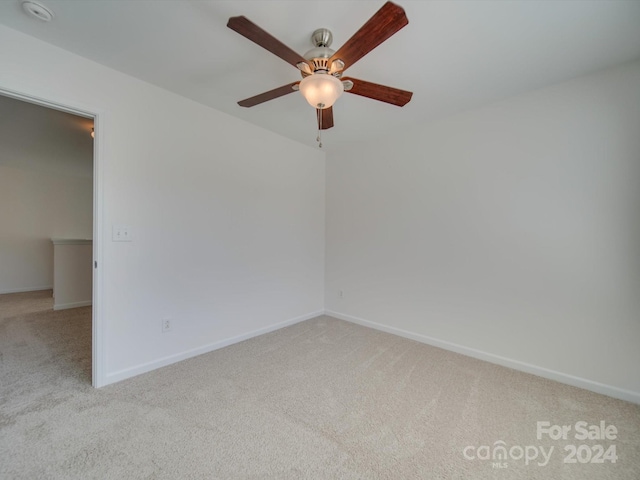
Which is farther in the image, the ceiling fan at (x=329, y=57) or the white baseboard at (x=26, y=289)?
the white baseboard at (x=26, y=289)

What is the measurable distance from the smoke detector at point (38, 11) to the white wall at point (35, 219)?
5286mm

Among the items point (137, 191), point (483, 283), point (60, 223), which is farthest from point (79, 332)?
point (483, 283)

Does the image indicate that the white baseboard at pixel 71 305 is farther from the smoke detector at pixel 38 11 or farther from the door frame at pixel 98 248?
the smoke detector at pixel 38 11

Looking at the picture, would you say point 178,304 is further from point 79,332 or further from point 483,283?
point 483,283

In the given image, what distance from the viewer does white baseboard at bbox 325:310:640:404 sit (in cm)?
200

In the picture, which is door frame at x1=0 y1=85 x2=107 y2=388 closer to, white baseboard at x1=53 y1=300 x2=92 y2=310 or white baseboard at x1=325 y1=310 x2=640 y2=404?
white baseboard at x1=325 y1=310 x2=640 y2=404

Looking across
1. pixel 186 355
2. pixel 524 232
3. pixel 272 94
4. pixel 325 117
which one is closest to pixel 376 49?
pixel 325 117

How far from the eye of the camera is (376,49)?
180cm

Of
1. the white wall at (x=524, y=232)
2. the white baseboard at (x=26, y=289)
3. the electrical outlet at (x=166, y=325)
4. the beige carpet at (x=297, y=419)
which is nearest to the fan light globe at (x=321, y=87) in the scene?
the white wall at (x=524, y=232)

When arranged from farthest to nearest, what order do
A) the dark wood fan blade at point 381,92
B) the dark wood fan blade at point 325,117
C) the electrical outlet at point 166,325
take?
1. the electrical outlet at point 166,325
2. the dark wood fan blade at point 325,117
3. the dark wood fan blade at point 381,92

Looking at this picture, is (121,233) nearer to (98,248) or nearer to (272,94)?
(98,248)

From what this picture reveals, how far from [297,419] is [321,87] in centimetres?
208

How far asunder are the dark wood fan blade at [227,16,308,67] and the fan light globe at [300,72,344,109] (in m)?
0.11

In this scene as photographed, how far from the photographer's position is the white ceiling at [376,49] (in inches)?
59.1
